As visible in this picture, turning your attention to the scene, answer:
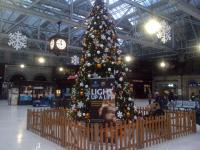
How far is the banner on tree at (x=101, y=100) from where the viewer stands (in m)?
6.00

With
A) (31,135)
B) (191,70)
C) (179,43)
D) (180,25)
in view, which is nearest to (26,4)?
(31,135)

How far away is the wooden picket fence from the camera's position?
5094 mm

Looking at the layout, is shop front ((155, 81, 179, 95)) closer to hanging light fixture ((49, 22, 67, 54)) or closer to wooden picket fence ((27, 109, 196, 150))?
wooden picket fence ((27, 109, 196, 150))

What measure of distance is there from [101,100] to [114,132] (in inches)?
50.0

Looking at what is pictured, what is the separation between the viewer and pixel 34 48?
24.4 metres

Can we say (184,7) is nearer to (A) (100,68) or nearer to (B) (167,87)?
(A) (100,68)

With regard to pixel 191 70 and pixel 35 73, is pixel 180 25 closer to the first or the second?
pixel 191 70

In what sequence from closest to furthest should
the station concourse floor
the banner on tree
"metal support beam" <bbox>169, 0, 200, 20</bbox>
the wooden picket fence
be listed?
the wooden picket fence < the station concourse floor < the banner on tree < "metal support beam" <bbox>169, 0, 200, 20</bbox>

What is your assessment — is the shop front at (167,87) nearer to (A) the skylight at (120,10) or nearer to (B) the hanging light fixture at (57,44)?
(A) the skylight at (120,10)

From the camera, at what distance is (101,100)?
20.4 feet

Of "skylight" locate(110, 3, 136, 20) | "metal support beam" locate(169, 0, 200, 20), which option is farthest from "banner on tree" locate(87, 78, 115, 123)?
"skylight" locate(110, 3, 136, 20)

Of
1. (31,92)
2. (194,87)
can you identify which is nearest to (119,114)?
(31,92)

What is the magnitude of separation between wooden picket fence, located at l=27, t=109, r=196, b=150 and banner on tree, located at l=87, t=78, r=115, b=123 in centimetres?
27

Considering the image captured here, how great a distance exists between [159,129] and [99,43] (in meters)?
3.08
